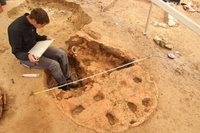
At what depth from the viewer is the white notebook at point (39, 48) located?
130 inches

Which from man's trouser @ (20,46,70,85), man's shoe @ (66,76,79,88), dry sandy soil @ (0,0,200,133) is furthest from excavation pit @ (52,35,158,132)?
man's trouser @ (20,46,70,85)

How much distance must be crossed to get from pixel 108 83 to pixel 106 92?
221mm

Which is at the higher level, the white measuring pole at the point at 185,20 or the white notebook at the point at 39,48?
the white measuring pole at the point at 185,20

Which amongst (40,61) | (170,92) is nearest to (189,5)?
(170,92)

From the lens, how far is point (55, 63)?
3455 mm

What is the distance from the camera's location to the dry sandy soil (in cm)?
A: 315

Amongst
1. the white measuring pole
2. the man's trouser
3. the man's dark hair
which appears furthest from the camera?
the white measuring pole

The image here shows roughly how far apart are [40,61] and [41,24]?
69 centimetres

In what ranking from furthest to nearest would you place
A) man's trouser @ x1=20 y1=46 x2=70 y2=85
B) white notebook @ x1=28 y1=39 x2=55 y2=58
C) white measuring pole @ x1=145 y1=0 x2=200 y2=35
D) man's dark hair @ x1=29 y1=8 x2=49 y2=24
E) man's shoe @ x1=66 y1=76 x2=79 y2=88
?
1. man's shoe @ x1=66 y1=76 x2=79 y2=88
2. white measuring pole @ x1=145 y1=0 x2=200 y2=35
3. man's trouser @ x1=20 y1=46 x2=70 y2=85
4. white notebook @ x1=28 y1=39 x2=55 y2=58
5. man's dark hair @ x1=29 y1=8 x2=49 y2=24

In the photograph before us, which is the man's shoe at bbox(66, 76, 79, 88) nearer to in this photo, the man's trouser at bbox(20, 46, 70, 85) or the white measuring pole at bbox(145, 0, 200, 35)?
the man's trouser at bbox(20, 46, 70, 85)

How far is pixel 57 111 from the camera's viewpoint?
3.19 meters

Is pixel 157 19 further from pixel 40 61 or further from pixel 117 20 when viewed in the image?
pixel 40 61

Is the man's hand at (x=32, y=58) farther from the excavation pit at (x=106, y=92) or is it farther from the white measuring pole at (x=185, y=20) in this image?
the white measuring pole at (x=185, y=20)

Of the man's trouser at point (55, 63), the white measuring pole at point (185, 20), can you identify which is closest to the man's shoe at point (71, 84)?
the man's trouser at point (55, 63)
